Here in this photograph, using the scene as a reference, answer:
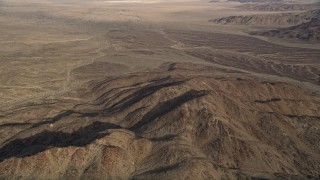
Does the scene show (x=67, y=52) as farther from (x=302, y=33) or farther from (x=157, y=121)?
(x=302, y=33)

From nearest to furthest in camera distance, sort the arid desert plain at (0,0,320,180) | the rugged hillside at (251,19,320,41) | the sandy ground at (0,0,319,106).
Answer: the arid desert plain at (0,0,320,180)
the sandy ground at (0,0,319,106)
the rugged hillside at (251,19,320,41)

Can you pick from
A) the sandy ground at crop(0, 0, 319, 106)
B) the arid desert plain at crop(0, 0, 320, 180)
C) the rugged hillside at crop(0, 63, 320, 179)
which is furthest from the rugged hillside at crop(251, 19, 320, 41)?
the rugged hillside at crop(0, 63, 320, 179)

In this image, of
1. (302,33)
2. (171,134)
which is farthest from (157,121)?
(302,33)

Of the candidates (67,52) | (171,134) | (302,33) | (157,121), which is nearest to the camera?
(171,134)

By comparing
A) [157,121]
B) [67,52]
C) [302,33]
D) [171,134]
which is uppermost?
[157,121]

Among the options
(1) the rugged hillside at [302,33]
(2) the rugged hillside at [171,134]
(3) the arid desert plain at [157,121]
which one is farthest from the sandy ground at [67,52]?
(2) the rugged hillside at [171,134]

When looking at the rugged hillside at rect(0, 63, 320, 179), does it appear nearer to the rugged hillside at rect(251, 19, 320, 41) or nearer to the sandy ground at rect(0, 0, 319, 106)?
the sandy ground at rect(0, 0, 319, 106)

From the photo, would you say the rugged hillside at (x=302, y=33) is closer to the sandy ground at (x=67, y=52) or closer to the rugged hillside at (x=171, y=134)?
the sandy ground at (x=67, y=52)

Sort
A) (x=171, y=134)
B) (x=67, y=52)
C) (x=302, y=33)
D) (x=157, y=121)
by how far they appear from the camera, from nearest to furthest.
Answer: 1. (x=171, y=134)
2. (x=157, y=121)
3. (x=67, y=52)
4. (x=302, y=33)
